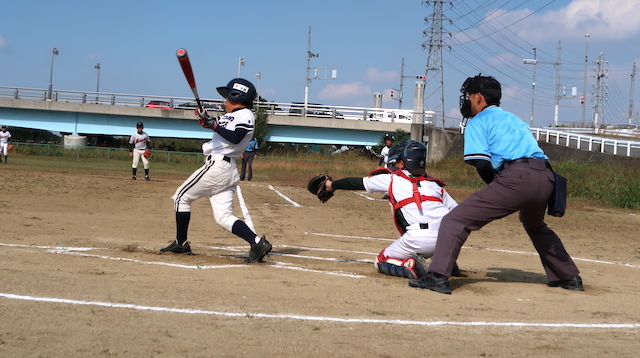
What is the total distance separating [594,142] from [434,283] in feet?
120

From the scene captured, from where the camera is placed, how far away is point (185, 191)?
8.04m

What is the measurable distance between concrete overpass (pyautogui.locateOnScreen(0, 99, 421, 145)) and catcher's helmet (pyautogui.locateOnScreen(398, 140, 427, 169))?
44.3 meters

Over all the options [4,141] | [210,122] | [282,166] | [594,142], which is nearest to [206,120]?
[210,122]

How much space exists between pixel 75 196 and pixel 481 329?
44.1ft

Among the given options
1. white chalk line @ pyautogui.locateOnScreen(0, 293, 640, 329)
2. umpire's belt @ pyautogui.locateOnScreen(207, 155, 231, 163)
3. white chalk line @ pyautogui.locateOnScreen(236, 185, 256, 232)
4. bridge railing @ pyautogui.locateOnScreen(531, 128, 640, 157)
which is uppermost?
bridge railing @ pyautogui.locateOnScreen(531, 128, 640, 157)

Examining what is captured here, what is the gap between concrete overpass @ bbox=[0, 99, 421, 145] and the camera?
5103 cm

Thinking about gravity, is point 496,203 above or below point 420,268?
above

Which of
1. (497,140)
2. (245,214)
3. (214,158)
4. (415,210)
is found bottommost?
(245,214)

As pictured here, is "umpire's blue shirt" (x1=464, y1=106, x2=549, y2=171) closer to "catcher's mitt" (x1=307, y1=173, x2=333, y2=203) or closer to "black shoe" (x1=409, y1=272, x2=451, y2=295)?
"black shoe" (x1=409, y1=272, x2=451, y2=295)

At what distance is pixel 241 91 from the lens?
802cm

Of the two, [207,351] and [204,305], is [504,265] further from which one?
[207,351]

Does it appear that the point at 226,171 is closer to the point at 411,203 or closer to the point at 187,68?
the point at 187,68

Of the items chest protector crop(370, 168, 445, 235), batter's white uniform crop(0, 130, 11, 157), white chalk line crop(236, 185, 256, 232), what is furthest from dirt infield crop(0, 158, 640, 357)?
batter's white uniform crop(0, 130, 11, 157)

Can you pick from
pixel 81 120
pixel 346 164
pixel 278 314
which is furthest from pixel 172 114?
pixel 278 314
